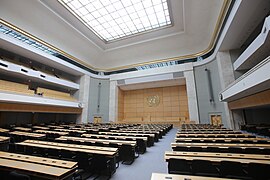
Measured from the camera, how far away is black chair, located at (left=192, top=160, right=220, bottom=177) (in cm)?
238

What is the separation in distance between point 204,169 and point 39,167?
9.11ft

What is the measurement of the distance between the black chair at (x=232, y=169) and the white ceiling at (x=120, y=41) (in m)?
10.9

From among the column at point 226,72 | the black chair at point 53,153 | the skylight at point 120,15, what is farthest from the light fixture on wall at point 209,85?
the black chair at point 53,153

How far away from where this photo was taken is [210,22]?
11195 mm

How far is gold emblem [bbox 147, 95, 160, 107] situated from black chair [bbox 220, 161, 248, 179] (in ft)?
53.7

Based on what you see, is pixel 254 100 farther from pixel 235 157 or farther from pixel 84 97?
pixel 84 97

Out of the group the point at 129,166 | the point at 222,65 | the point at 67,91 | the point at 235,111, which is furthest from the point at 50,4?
the point at 235,111

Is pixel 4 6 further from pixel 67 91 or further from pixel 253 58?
pixel 253 58

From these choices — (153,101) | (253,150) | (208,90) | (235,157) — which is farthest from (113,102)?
(235,157)

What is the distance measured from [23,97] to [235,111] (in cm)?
1617

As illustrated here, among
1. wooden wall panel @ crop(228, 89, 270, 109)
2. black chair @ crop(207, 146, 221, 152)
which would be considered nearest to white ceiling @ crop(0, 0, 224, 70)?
wooden wall panel @ crop(228, 89, 270, 109)

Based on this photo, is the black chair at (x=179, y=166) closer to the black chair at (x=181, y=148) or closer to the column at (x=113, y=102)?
the black chair at (x=181, y=148)

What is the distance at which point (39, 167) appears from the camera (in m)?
1.98

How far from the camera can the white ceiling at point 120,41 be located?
9.88 metres
